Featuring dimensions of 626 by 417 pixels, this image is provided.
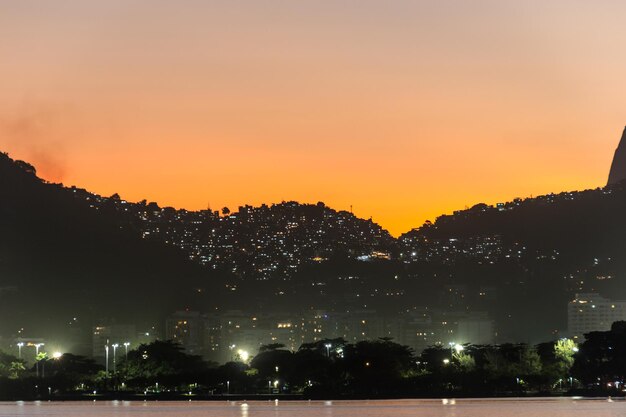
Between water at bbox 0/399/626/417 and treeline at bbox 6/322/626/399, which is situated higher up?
treeline at bbox 6/322/626/399

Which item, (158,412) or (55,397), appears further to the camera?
(55,397)

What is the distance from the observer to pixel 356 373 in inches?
4899

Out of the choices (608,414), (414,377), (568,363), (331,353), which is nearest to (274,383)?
(331,353)

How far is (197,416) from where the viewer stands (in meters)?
91.6

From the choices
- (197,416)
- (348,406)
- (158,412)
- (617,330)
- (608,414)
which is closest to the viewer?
(608,414)

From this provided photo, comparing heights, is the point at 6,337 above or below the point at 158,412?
above

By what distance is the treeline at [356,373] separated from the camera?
123 metres

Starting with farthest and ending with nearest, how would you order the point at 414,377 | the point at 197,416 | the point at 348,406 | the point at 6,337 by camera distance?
the point at 6,337
the point at 414,377
the point at 348,406
the point at 197,416

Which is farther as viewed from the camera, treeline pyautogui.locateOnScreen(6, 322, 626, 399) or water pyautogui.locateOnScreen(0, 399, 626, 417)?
treeline pyautogui.locateOnScreen(6, 322, 626, 399)

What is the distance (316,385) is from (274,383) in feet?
39.4

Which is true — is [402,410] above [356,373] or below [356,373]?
below

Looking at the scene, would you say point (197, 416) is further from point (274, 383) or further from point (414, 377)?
point (274, 383)

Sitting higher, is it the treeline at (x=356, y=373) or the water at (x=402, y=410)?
the treeline at (x=356, y=373)

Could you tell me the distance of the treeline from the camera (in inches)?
4825
